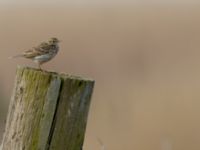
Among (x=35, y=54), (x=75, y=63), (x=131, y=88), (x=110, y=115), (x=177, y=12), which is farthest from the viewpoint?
(x=177, y=12)

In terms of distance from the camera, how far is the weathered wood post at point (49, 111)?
382 centimetres

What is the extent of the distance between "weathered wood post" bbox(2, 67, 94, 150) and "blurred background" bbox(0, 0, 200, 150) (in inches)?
123

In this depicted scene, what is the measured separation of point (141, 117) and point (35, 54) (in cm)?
470

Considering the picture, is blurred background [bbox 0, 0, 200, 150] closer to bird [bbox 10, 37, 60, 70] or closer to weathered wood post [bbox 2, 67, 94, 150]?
bird [bbox 10, 37, 60, 70]

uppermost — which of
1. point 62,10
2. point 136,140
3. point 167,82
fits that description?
point 62,10

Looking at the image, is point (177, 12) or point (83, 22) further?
point (177, 12)

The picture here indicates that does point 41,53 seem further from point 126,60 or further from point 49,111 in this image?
point 126,60

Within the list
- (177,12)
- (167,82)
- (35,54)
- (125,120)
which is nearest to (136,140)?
(125,120)

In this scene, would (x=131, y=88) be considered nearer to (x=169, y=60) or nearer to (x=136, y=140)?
(x=136, y=140)

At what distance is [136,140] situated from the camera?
10047 millimetres

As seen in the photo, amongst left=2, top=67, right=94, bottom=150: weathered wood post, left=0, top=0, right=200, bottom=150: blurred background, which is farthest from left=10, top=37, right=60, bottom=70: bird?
left=2, top=67, right=94, bottom=150: weathered wood post

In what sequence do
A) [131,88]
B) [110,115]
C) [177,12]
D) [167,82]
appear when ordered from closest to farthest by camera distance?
[110,115]
[131,88]
[167,82]
[177,12]

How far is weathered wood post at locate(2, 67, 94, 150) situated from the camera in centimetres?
382

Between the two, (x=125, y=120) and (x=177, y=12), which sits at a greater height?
(x=177, y=12)
